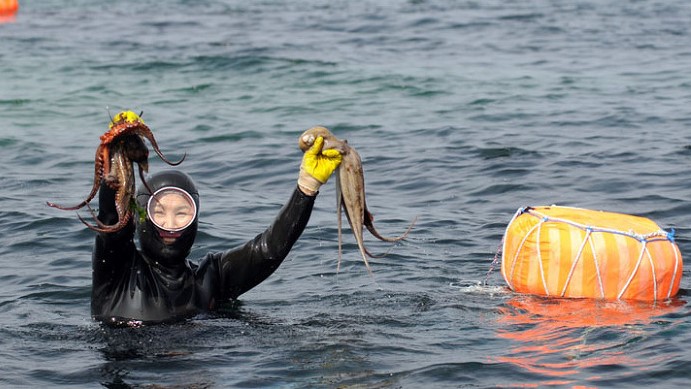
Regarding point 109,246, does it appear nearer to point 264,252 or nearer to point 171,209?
point 171,209

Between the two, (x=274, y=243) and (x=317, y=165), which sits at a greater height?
(x=317, y=165)

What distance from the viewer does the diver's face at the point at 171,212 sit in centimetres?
704

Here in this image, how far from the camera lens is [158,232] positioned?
279 inches

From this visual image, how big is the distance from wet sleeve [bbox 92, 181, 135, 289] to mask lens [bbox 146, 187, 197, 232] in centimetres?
22

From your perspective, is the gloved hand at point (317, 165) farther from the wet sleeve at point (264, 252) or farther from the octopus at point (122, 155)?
the octopus at point (122, 155)

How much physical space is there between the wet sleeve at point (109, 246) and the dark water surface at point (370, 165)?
1.40ft

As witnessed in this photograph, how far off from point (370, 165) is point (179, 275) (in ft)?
20.9

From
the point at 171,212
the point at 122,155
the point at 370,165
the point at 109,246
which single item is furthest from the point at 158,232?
the point at 370,165

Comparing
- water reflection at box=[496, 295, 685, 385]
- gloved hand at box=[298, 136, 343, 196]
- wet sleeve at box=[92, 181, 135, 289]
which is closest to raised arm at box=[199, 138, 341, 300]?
gloved hand at box=[298, 136, 343, 196]

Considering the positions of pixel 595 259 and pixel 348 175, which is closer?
pixel 348 175

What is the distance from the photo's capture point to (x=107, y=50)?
2300 centimetres

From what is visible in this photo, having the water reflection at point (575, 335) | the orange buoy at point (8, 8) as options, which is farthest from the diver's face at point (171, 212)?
the orange buoy at point (8, 8)

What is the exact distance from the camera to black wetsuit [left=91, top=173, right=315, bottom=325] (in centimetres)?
703

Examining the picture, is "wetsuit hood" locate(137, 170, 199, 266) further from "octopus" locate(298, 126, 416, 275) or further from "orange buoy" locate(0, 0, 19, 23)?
"orange buoy" locate(0, 0, 19, 23)
